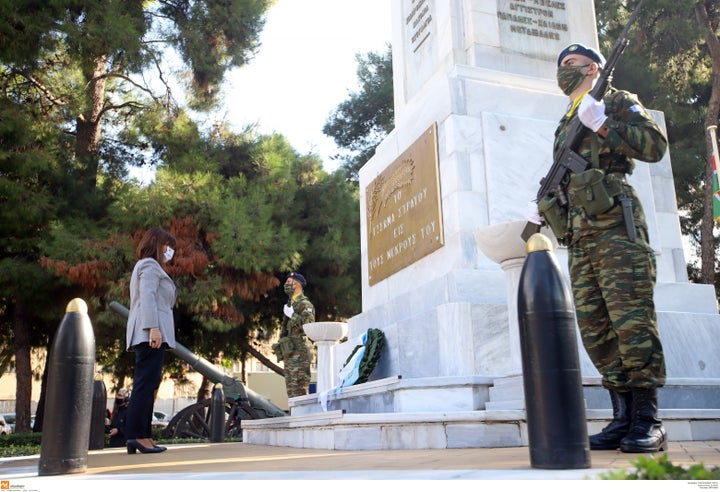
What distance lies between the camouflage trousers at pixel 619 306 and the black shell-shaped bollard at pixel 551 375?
3.34 feet

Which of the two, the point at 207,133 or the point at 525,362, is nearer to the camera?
the point at 525,362

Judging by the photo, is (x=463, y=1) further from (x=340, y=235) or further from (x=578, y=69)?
(x=340, y=235)

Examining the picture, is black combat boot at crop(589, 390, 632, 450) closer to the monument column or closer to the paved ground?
the paved ground

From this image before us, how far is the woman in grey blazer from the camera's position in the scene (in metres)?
4.63

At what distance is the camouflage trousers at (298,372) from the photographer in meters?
9.12

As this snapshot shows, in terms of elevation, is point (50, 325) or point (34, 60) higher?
point (34, 60)

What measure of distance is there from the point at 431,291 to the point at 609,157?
2372mm

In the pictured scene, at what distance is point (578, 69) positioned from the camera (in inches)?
155

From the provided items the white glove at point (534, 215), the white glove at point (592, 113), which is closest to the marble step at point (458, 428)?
the white glove at point (534, 215)

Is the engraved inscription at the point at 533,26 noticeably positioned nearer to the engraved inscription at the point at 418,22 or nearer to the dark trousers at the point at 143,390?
the engraved inscription at the point at 418,22

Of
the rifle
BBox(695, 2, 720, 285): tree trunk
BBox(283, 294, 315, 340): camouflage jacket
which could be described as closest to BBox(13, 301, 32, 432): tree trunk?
BBox(283, 294, 315, 340): camouflage jacket
